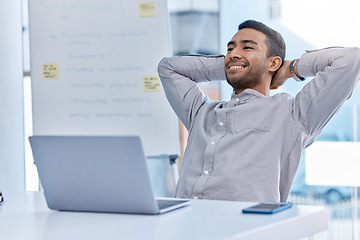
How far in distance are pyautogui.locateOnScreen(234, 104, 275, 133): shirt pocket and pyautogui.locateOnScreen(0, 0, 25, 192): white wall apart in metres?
1.94

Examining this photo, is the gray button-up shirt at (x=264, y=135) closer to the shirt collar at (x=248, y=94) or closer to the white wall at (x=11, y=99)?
the shirt collar at (x=248, y=94)

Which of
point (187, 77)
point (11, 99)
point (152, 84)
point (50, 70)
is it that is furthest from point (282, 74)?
point (11, 99)

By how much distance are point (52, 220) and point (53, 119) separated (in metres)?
1.95

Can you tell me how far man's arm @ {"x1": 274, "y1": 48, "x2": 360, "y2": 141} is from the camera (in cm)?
181

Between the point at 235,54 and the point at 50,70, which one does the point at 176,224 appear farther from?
the point at 50,70

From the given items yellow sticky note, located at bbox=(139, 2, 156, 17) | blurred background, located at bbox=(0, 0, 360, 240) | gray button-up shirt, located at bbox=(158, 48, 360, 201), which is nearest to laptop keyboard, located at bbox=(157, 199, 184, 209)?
gray button-up shirt, located at bbox=(158, 48, 360, 201)

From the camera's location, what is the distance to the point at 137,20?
9.68ft

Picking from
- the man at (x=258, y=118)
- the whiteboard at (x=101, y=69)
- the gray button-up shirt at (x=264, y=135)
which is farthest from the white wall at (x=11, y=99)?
the gray button-up shirt at (x=264, y=135)

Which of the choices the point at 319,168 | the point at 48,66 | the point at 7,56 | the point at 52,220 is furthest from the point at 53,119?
the point at 52,220

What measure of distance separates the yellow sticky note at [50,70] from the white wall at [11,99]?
0.47 meters

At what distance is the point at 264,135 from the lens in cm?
184

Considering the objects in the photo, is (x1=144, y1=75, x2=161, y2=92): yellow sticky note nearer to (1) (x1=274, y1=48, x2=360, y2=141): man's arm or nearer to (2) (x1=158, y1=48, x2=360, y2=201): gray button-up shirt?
(2) (x1=158, y1=48, x2=360, y2=201): gray button-up shirt

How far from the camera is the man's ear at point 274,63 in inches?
81.6

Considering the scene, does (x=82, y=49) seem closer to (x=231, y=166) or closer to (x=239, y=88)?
(x=239, y=88)
